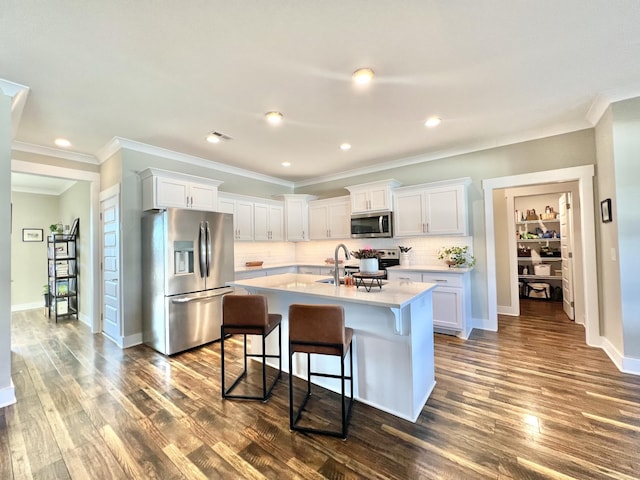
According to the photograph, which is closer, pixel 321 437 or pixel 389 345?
pixel 321 437

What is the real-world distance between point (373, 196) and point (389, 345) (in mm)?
3137

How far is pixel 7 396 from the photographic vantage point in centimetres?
235

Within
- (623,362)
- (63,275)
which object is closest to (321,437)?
(623,362)

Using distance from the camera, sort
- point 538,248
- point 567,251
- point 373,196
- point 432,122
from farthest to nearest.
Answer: point 538,248 → point 373,196 → point 567,251 → point 432,122

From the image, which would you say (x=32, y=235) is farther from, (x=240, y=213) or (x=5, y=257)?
(x=5, y=257)

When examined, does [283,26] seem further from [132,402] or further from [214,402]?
[132,402]

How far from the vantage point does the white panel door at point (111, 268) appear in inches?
151

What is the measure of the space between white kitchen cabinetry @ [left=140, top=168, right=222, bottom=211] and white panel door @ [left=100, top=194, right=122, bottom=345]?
472 mm

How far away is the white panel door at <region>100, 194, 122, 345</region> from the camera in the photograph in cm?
384

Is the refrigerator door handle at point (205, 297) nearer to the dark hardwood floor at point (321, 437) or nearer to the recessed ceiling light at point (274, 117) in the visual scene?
the dark hardwood floor at point (321, 437)

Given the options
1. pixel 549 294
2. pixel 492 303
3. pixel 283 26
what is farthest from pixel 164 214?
pixel 549 294

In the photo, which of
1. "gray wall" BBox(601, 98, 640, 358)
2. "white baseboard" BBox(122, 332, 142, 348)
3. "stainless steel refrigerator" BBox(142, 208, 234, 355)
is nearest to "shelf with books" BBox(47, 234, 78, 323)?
"white baseboard" BBox(122, 332, 142, 348)

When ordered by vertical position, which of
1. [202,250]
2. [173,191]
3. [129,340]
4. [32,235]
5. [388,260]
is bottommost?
[129,340]

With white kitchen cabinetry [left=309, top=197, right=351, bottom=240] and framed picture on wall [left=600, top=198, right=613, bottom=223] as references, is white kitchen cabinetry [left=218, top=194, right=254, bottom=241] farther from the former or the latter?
framed picture on wall [left=600, top=198, right=613, bottom=223]
